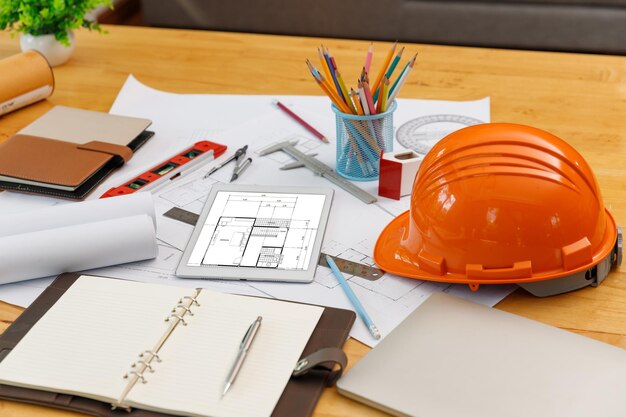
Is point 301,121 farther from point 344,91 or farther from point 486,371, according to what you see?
point 486,371

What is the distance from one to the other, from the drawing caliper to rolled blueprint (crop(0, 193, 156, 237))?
25cm

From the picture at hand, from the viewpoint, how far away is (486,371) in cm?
75

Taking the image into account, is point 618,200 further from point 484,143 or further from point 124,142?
point 124,142

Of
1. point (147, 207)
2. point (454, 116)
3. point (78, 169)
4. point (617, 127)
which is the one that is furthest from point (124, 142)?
point (617, 127)

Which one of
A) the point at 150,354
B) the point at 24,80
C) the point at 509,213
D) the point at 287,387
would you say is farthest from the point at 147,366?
the point at 24,80

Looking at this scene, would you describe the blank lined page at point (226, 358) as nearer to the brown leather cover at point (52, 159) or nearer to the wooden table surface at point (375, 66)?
the brown leather cover at point (52, 159)

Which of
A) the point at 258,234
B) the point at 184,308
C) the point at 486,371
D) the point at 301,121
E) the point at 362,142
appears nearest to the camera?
the point at 486,371

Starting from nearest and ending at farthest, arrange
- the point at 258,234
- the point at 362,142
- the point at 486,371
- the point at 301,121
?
the point at 486,371 < the point at 258,234 < the point at 362,142 < the point at 301,121

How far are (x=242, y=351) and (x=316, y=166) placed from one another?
45 centimetres

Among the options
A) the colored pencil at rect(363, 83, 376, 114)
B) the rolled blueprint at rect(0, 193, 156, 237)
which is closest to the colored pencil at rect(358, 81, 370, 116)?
the colored pencil at rect(363, 83, 376, 114)

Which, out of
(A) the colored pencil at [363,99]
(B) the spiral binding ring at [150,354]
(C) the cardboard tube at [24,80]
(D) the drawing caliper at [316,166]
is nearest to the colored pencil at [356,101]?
(A) the colored pencil at [363,99]

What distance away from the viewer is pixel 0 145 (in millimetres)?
1204

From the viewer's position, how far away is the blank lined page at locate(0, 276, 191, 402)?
0.77 meters

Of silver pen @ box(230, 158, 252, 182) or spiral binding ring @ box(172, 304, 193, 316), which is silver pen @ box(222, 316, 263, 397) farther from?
silver pen @ box(230, 158, 252, 182)
